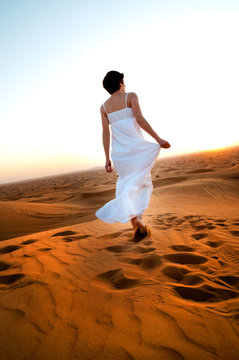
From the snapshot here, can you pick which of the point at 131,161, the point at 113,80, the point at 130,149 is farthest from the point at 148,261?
the point at 113,80

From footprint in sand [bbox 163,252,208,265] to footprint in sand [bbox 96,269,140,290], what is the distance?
60 cm

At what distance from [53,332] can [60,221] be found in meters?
4.96

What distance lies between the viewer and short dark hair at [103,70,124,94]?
2939 millimetres

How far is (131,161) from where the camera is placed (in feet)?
9.71

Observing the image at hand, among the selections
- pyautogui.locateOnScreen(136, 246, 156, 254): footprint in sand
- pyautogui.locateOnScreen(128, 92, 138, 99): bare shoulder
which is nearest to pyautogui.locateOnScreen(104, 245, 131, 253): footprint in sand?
pyautogui.locateOnScreen(136, 246, 156, 254): footprint in sand

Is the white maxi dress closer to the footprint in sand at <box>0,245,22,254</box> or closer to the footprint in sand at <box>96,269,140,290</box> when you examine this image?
the footprint in sand at <box>96,269,140,290</box>

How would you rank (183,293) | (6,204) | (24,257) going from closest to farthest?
(183,293)
(24,257)
(6,204)

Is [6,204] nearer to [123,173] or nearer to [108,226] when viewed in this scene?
[108,226]

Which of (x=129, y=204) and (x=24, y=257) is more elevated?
(x=129, y=204)

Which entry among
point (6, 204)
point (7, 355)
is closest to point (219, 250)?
point (7, 355)

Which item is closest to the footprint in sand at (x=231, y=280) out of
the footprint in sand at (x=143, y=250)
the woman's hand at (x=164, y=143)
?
the footprint in sand at (x=143, y=250)

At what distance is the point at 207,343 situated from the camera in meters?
1.14

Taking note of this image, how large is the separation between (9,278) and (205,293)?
6.01ft

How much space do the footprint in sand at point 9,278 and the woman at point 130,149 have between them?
45.5 inches
